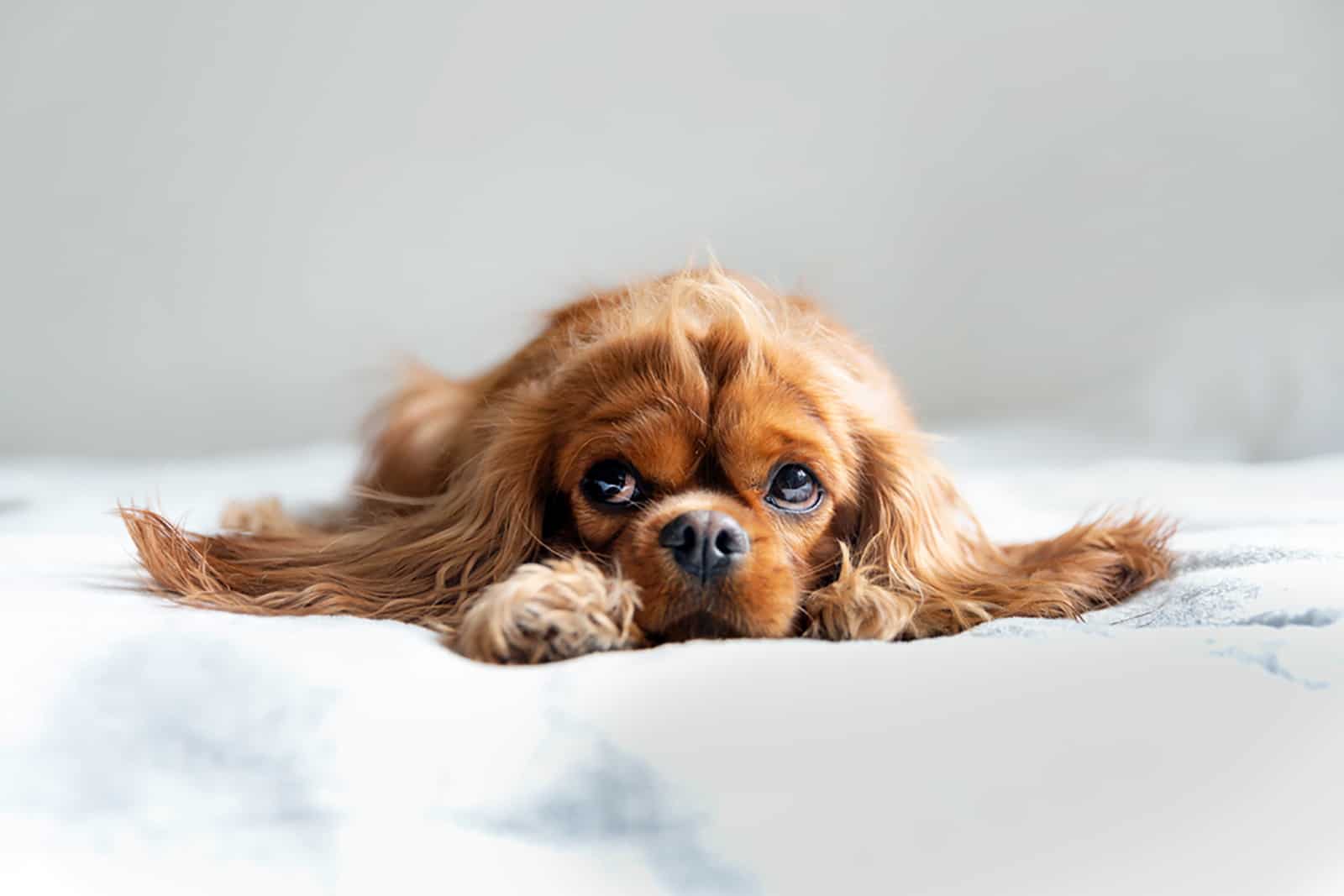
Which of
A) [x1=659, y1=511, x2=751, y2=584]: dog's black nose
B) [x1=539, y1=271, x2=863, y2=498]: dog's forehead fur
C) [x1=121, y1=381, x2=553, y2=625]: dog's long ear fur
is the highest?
[x1=539, y1=271, x2=863, y2=498]: dog's forehead fur

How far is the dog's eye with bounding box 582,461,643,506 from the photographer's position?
2.10 meters

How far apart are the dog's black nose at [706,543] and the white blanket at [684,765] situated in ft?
0.62

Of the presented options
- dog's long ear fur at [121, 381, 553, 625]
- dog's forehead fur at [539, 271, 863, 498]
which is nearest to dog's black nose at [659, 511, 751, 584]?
dog's forehead fur at [539, 271, 863, 498]

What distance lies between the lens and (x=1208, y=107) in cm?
480

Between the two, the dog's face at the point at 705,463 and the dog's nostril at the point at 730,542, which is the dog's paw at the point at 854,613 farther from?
the dog's nostril at the point at 730,542

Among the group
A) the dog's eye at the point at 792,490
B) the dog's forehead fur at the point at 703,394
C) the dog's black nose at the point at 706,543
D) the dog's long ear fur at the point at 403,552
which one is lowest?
the dog's long ear fur at the point at 403,552

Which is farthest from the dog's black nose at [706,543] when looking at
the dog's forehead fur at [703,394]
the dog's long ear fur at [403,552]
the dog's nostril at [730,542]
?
the dog's long ear fur at [403,552]

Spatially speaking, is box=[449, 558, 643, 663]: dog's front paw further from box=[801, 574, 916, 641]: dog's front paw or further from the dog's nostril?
box=[801, 574, 916, 641]: dog's front paw

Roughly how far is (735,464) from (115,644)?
0.88m

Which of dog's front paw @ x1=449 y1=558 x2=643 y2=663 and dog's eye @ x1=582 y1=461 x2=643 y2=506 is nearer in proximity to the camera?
dog's front paw @ x1=449 y1=558 x2=643 y2=663

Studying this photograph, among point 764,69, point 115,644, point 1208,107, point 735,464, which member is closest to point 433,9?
point 764,69

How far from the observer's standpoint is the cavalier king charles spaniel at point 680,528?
6.29ft

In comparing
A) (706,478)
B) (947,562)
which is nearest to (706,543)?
(706,478)

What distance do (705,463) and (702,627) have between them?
28 cm
